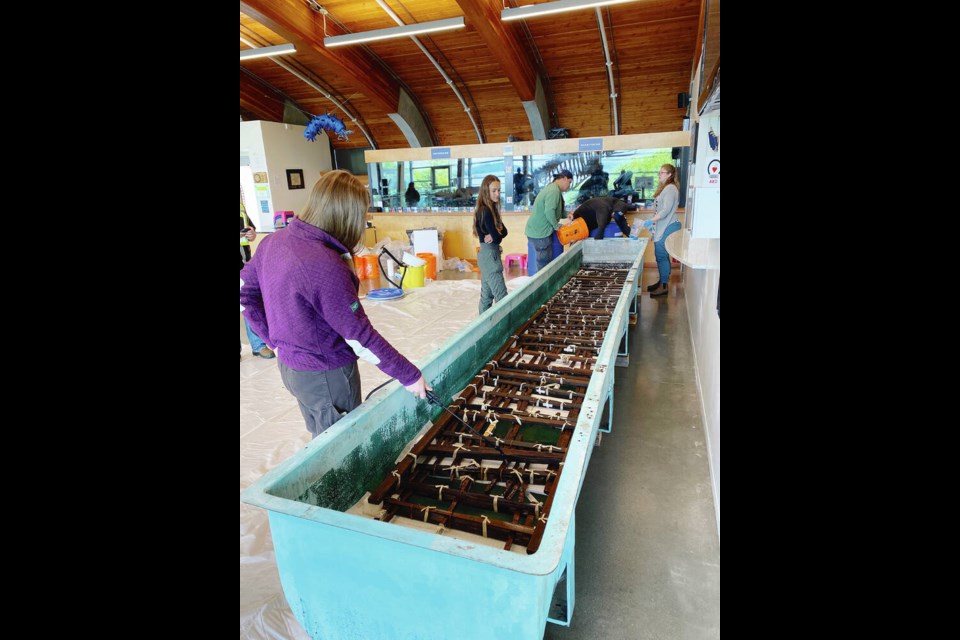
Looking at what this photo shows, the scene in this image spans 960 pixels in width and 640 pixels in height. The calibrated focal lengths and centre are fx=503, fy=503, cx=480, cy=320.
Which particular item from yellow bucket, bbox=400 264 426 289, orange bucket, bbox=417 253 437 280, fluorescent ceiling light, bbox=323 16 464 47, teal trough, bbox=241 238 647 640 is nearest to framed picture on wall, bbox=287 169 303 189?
fluorescent ceiling light, bbox=323 16 464 47

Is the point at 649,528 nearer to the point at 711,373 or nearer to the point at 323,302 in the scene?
the point at 711,373

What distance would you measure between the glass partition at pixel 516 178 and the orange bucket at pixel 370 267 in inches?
87.3

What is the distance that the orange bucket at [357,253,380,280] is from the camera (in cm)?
798

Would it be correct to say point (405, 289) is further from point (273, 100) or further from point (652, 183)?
point (273, 100)

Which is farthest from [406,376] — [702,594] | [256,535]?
[702,594]

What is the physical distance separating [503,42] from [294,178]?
6750 millimetres

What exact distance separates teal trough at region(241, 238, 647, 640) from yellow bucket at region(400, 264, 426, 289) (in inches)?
198

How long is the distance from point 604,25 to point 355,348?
10.0 m

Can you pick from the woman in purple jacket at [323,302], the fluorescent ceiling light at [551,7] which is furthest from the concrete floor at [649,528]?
the fluorescent ceiling light at [551,7]

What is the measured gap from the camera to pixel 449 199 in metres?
9.88

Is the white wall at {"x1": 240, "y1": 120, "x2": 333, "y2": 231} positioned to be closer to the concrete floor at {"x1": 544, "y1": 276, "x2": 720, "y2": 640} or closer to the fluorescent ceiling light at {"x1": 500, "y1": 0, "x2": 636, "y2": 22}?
the fluorescent ceiling light at {"x1": 500, "y1": 0, "x2": 636, "y2": 22}

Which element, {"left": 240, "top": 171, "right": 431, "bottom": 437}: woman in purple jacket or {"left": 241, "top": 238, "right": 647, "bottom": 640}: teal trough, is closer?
{"left": 241, "top": 238, "right": 647, "bottom": 640}: teal trough

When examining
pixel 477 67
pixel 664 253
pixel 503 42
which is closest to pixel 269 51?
pixel 477 67

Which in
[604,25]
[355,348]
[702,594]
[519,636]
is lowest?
[702,594]
